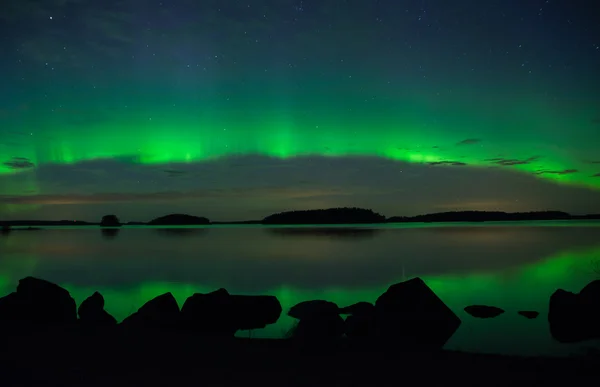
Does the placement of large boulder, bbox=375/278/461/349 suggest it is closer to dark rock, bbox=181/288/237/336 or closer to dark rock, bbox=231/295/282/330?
dark rock, bbox=231/295/282/330

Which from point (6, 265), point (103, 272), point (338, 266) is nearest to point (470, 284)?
point (338, 266)

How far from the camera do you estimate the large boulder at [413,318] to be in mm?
12953

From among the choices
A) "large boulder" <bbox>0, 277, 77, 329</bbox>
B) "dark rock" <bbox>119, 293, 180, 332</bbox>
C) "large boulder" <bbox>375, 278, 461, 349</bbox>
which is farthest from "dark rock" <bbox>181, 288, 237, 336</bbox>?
"large boulder" <bbox>375, 278, 461, 349</bbox>

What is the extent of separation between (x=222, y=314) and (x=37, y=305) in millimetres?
6000

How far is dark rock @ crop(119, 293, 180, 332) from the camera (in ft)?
43.9

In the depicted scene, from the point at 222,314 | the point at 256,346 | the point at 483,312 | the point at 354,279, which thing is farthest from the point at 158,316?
the point at 354,279

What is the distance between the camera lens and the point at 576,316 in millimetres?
14945

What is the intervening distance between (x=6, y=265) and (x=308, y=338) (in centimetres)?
4205

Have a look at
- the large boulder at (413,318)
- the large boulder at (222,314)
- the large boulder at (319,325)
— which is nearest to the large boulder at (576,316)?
the large boulder at (413,318)

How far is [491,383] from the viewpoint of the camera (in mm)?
7527

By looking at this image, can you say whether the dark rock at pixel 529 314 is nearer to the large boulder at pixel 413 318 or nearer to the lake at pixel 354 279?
the lake at pixel 354 279

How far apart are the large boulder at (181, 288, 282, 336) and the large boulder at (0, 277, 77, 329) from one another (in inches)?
146

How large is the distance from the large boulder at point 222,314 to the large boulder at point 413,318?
4399mm

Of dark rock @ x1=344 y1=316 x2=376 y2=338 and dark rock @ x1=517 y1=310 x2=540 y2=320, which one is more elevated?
dark rock @ x1=344 y1=316 x2=376 y2=338
